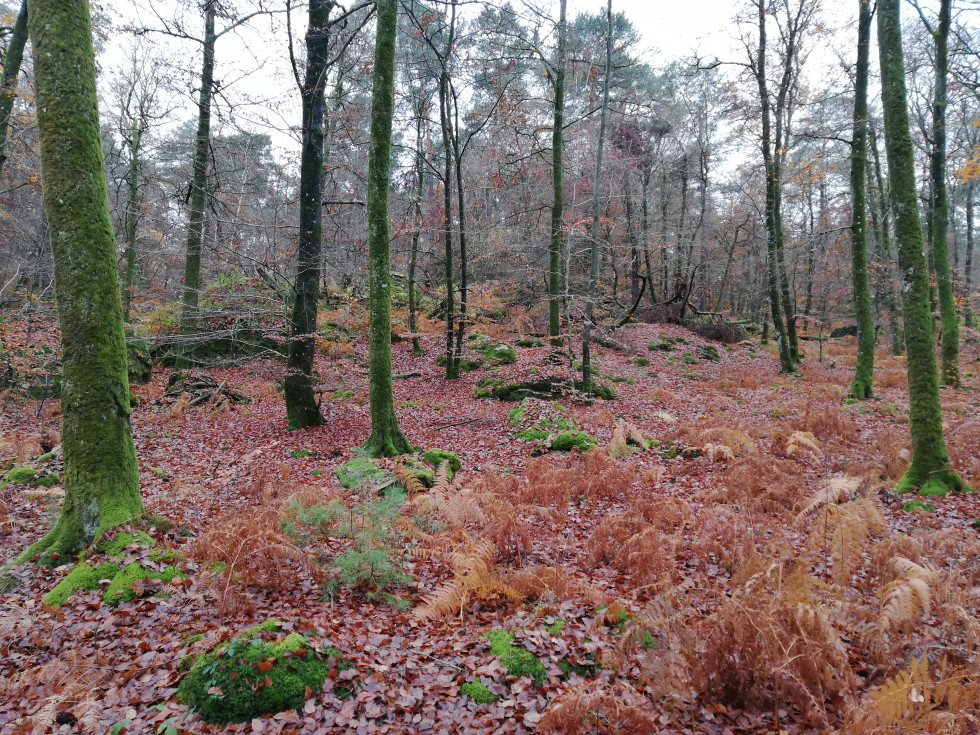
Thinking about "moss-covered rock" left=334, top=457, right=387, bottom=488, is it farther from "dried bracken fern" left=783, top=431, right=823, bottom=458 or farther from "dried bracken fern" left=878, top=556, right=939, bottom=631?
"dried bracken fern" left=783, top=431, right=823, bottom=458

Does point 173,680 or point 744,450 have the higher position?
point 744,450

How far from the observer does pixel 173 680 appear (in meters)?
3.19

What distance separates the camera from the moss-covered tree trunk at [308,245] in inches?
415

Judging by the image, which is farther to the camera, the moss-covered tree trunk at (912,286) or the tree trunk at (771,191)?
the tree trunk at (771,191)

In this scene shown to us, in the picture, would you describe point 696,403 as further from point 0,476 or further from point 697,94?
point 697,94

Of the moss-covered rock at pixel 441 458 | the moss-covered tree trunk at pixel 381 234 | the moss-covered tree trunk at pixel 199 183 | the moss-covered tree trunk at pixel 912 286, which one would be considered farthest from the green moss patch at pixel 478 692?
the moss-covered tree trunk at pixel 199 183

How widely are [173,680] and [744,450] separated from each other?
8.48 m

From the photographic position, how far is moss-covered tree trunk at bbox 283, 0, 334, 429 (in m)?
10.5

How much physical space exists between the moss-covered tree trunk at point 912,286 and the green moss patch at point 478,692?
247 inches

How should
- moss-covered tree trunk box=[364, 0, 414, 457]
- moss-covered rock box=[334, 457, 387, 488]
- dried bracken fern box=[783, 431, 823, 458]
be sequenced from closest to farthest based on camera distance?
moss-covered rock box=[334, 457, 387, 488], dried bracken fern box=[783, 431, 823, 458], moss-covered tree trunk box=[364, 0, 414, 457]

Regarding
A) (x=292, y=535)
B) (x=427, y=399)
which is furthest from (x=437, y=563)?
(x=427, y=399)

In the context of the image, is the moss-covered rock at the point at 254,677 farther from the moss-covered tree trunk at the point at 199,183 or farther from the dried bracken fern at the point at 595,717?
the moss-covered tree trunk at the point at 199,183

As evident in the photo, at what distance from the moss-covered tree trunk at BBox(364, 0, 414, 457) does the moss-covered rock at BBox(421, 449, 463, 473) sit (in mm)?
457

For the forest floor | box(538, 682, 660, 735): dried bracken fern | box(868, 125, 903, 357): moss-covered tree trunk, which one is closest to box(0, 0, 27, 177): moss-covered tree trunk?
the forest floor
